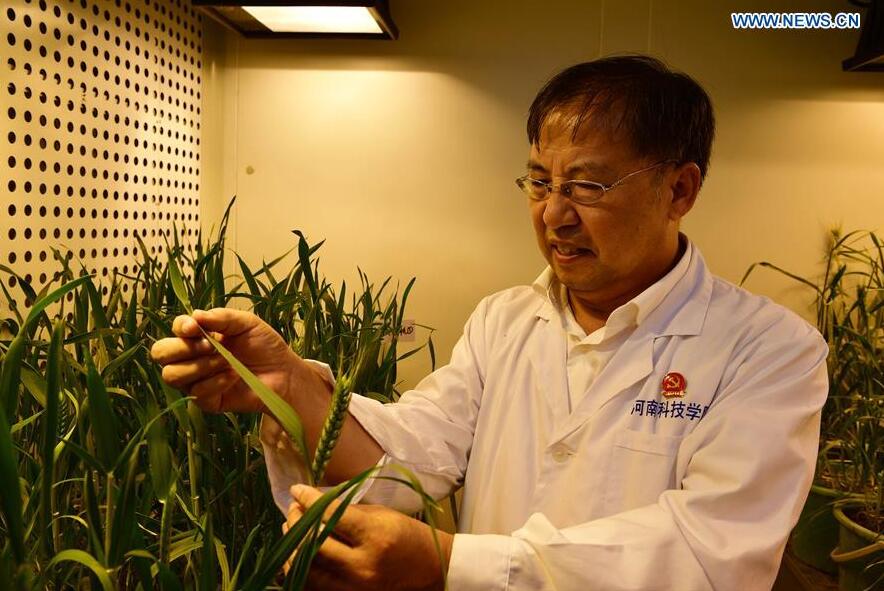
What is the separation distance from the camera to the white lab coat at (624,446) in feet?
2.57

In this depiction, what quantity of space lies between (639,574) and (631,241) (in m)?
0.45

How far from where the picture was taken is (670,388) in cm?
98

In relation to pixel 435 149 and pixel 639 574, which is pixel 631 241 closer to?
pixel 639 574

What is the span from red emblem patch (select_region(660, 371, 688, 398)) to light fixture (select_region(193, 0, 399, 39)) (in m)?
0.92

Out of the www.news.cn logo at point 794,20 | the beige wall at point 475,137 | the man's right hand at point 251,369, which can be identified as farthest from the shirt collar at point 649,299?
the www.news.cn logo at point 794,20

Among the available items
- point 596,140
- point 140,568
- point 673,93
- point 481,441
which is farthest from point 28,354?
point 673,93

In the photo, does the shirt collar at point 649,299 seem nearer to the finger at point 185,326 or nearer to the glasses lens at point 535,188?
the glasses lens at point 535,188

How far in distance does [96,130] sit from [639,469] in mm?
1096

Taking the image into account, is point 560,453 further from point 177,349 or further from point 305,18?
point 305,18

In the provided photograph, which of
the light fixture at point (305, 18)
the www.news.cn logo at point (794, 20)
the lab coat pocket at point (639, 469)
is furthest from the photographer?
the www.news.cn logo at point (794, 20)

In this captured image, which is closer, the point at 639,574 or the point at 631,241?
the point at 639,574

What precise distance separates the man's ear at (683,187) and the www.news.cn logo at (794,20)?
33.4 inches

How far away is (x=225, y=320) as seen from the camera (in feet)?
2.48

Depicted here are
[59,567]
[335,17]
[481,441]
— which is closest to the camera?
[59,567]
